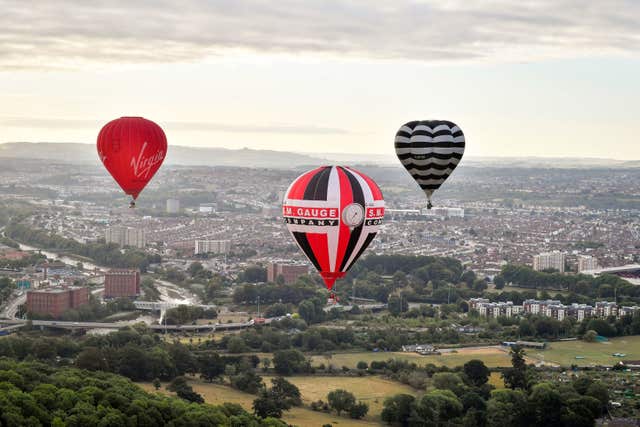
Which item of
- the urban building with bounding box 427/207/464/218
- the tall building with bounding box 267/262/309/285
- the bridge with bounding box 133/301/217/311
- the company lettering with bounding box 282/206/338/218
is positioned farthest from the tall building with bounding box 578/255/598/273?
the company lettering with bounding box 282/206/338/218

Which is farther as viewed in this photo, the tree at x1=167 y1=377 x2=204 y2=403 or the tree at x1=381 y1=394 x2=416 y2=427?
the tree at x1=167 y1=377 x2=204 y2=403

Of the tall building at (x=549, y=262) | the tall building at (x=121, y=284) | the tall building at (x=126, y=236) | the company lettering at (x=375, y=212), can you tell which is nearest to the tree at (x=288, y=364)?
the company lettering at (x=375, y=212)

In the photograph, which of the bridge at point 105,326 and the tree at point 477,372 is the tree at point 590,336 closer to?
the tree at point 477,372

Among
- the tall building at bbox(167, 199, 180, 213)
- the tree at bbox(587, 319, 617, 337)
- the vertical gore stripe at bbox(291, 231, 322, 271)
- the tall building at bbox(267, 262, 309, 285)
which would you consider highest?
the vertical gore stripe at bbox(291, 231, 322, 271)

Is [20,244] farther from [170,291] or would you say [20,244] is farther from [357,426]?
[357,426]

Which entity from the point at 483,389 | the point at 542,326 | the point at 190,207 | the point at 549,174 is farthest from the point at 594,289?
the point at 549,174

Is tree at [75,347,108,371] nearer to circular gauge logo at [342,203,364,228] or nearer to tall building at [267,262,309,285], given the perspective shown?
circular gauge logo at [342,203,364,228]
